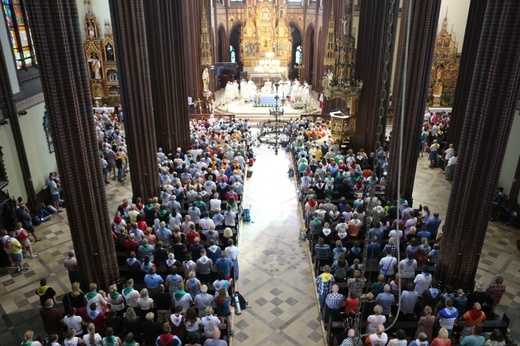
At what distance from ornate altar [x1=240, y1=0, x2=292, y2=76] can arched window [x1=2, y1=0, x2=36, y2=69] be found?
26833 mm

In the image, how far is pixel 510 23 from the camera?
10.0 m

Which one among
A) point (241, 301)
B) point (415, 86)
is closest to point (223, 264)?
point (241, 301)

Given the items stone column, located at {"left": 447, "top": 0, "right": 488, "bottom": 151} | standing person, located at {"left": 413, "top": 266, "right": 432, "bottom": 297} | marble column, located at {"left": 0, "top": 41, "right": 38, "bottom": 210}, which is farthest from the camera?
stone column, located at {"left": 447, "top": 0, "right": 488, "bottom": 151}

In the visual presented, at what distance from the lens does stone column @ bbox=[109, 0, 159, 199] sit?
48.8ft

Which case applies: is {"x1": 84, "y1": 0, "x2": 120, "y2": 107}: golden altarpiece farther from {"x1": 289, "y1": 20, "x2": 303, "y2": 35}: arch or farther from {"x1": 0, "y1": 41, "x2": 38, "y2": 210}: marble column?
{"x1": 289, "y1": 20, "x2": 303, "y2": 35}: arch

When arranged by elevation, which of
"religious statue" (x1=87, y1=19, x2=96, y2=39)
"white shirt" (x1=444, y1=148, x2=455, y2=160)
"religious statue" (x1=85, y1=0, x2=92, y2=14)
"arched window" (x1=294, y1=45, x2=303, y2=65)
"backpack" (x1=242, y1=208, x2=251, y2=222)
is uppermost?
"religious statue" (x1=85, y1=0, x2=92, y2=14)

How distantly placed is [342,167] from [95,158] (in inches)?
437

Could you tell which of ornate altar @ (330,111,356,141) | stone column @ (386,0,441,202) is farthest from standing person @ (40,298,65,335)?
ornate altar @ (330,111,356,141)

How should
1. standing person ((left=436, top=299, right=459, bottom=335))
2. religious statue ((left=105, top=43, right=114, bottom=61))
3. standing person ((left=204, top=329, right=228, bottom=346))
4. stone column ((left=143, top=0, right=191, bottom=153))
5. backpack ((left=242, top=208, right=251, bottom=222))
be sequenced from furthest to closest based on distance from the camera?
1. religious statue ((left=105, top=43, right=114, bottom=61))
2. stone column ((left=143, top=0, right=191, bottom=153))
3. backpack ((left=242, top=208, right=251, bottom=222))
4. standing person ((left=436, top=299, right=459, bottom=335))
5. standing person ((left=204, top=329, right=228, bottom=346))

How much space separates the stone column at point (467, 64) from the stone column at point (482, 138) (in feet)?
38.1

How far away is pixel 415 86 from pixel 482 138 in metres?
5.68

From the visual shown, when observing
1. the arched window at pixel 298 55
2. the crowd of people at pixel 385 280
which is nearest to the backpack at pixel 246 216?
the crowd of people at pixel 385 280

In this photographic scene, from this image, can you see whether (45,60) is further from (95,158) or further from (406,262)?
(406,262)

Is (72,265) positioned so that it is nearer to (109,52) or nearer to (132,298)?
(132,298)
